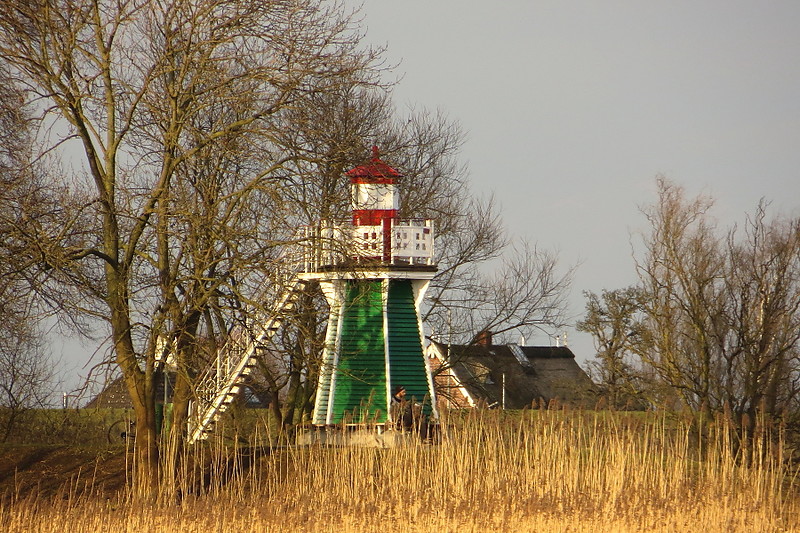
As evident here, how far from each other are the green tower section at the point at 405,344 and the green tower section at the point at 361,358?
21 centimetres

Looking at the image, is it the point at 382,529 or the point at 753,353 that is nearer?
the point at 382,529

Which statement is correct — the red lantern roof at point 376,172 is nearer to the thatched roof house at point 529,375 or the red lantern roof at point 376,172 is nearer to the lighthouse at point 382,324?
the lighthouse at point 382,324

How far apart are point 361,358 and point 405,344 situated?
923 mm

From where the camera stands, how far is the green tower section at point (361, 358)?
2097 cm

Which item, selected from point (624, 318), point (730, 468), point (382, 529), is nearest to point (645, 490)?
point (730, 468)

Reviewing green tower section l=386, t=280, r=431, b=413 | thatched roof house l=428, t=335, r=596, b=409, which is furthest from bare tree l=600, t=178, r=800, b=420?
thatched roof house l=428, t=335, r=596, b=409

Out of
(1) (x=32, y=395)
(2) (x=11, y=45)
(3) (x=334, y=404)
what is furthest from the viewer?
(1) (x=32, y=395)

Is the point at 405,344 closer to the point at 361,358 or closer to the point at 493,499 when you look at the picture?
the point at 361,358

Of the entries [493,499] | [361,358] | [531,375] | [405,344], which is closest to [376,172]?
[405,344]

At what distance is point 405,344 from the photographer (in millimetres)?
21422

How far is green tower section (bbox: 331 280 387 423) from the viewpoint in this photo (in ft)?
68.8

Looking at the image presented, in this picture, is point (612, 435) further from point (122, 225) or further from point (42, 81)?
point (42, 81)

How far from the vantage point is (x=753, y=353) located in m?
21.3

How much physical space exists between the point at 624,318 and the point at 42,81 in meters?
31.9
